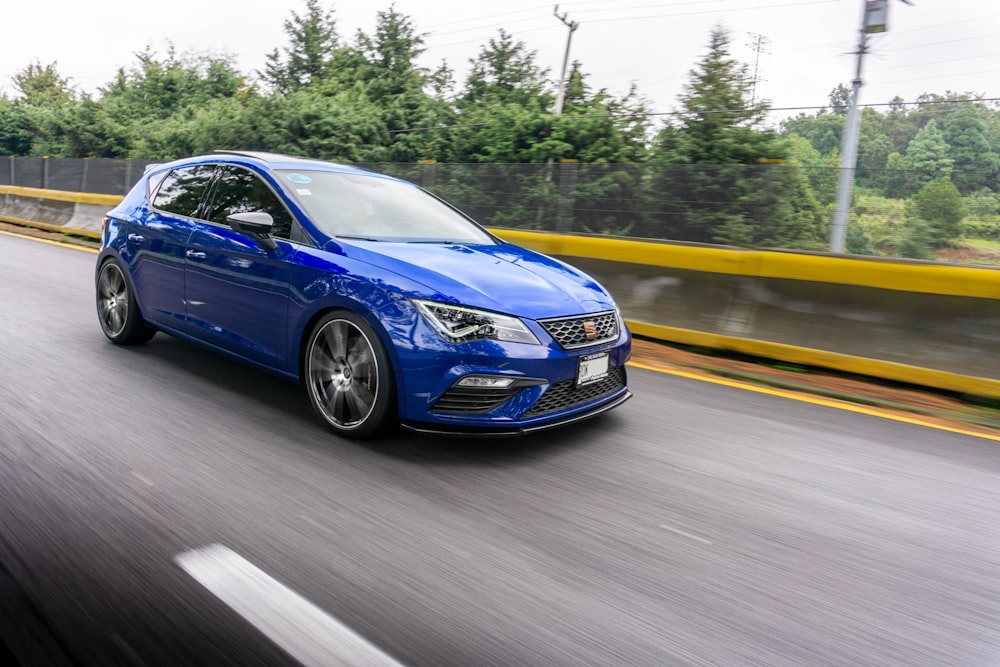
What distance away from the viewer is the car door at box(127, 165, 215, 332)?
561 centimetres

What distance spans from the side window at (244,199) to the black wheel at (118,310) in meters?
1.35

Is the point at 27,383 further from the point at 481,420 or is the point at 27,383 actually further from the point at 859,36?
the point at 859,36

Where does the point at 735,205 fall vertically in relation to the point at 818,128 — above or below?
below

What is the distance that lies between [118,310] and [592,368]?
4.17 meters

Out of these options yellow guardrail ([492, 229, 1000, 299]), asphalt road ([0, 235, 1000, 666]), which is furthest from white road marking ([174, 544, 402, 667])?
yellow guardrail ([492, 229, 1000, 299])

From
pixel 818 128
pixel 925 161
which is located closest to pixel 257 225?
pixel 925 161

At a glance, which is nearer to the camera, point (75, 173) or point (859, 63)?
point (859, 63)

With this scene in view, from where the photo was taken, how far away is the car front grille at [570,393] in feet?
13.7

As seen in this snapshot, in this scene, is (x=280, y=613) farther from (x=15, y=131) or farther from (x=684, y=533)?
(x=15, y=131)

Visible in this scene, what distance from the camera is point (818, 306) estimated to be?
669 centimetres

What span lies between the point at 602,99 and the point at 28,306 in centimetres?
2033

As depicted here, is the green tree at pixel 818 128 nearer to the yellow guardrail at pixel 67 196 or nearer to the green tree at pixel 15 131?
the yellow guardrail at pixel 67 196

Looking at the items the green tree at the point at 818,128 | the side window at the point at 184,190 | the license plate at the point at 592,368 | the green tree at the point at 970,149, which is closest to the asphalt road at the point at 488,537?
the license plate at the point at 592,368

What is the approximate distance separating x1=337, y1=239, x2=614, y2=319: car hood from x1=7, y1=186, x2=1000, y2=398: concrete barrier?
8.81 feet
